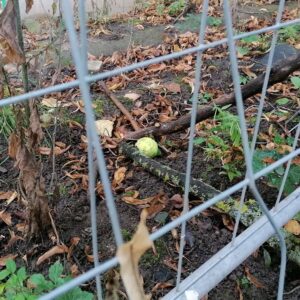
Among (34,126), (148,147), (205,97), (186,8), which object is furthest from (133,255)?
(186,8)

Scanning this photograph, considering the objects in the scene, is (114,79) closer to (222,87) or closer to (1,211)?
(222,87)

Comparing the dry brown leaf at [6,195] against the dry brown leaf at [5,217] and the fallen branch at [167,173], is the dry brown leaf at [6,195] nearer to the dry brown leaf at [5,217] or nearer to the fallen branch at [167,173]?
the dry brown leaf at [5,217]

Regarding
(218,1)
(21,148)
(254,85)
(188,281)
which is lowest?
(218,1)

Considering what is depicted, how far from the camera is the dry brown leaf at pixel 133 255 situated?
0.41 m

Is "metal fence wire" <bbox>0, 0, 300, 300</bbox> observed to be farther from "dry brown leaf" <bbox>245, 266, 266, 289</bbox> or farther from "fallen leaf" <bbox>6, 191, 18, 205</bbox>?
"fallen leaf" <bbox>6, 191, 18, 205</bbox>

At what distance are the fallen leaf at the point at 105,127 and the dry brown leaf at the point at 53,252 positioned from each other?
75 centimetres

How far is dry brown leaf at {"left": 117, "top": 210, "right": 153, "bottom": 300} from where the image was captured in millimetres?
412

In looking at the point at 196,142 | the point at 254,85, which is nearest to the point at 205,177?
the point at 196,142

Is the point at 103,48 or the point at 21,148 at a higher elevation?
the point at 21,148

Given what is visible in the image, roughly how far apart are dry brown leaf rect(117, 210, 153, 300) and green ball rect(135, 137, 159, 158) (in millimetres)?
1506

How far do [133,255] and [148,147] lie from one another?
1.52m

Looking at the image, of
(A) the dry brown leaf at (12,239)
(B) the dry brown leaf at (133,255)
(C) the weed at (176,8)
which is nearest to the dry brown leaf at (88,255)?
(A) the dry brown leaf at (12,239)

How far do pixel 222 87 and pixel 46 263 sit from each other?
63.3 inches

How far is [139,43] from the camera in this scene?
3.55 meters
